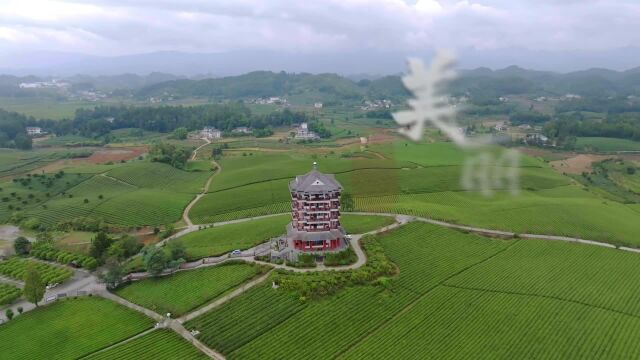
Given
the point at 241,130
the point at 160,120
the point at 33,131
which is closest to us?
the point at 33,131

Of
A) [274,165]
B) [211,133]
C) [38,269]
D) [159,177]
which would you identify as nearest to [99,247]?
[38,269]

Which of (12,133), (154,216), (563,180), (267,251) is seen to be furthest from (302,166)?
(12,133)

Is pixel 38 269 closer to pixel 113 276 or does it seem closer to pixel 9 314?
pixel 9 314

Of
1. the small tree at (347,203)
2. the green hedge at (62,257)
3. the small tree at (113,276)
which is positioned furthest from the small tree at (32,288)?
the small tree at (347,203)

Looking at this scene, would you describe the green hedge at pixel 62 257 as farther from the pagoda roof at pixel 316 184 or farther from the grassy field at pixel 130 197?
the pagoda roof at pixel 316 184

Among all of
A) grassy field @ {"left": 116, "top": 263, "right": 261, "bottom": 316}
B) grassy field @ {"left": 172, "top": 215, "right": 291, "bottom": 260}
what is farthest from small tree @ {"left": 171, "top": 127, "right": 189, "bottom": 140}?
grassy field @ {"left": 116, "top": 263, "right": 261, "bottom": 316}
